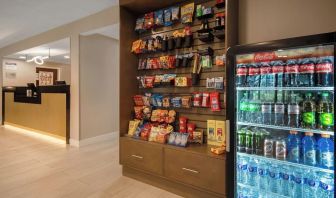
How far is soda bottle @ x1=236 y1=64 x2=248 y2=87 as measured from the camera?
5.79 feet

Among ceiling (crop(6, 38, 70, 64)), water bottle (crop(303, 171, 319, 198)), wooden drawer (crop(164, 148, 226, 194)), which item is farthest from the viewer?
ceiling (crop(6, 38, 70, 64))

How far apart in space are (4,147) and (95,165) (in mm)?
2429

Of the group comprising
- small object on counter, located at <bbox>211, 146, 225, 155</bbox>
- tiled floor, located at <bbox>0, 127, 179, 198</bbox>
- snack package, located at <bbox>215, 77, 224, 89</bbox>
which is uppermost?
snack package, located at <bbox>215, 77, 224, 89</bbox>

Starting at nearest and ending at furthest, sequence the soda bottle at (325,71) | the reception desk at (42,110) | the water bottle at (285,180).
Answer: the soda bottle at (325,71) → the water bottle at (285,180) → the reception desk at (42,110)

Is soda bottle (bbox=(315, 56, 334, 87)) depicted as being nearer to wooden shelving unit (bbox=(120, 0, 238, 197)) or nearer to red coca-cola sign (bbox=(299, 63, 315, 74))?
red coca-cola sign (bbox=(299, 63, 315, 74))

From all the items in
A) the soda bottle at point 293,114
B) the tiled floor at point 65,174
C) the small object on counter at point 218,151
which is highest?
the soda bottle at point 293,114

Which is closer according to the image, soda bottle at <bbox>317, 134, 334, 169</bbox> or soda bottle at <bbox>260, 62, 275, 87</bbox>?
soda bottle at <bbox>317, 134, 334, 169</bbox>

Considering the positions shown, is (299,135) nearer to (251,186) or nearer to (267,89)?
(267,89)

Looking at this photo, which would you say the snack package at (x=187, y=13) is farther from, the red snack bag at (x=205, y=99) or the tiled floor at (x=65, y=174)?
the tiled floor at (x=65, y=174)

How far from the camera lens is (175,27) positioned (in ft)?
8.90

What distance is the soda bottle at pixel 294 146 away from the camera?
156 cm

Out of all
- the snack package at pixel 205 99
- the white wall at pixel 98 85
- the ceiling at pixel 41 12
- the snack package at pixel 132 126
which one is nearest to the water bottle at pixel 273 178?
the snack package at pixel 205 99

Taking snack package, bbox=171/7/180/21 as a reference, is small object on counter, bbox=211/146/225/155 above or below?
below

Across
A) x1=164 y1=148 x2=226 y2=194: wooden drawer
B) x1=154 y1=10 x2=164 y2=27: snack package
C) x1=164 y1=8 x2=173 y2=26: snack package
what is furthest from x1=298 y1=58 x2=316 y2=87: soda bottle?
x1=154 y1=10 x2=164 y2=27: snack package
